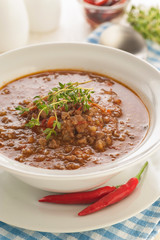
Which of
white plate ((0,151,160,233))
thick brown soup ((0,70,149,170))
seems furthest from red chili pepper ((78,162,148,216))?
thick brown soup ((0,70,149,170))

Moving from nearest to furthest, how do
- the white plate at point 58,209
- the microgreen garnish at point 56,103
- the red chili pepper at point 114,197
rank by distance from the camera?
1. the white plate at point 58,209
2. the red chili pepper at point 114,197
3. the microgreen garnish at point 56,103

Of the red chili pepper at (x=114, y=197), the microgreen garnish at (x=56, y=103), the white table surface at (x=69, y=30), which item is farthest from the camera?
the white table surface at (x=69, y=30)

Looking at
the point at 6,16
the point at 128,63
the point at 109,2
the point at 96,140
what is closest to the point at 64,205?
the point at 96,140

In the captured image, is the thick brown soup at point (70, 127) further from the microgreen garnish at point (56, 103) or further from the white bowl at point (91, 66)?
the white bowl at point (91, 66)

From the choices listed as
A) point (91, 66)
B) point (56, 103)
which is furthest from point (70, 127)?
point (91, 66)

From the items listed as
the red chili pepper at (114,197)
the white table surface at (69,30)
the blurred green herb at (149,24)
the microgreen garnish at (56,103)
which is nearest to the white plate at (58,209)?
the red chili pepper at (114,197)

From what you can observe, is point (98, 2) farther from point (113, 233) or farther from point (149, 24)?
point (113, 233)
